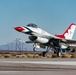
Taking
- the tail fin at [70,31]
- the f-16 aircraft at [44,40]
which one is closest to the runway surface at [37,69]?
the f-16 aircraft at [44,40]

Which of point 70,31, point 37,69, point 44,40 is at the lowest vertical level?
point 37,69

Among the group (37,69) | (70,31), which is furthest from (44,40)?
(37,69)

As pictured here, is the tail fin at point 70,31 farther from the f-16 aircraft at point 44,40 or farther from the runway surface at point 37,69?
the runway surface at point 37,69

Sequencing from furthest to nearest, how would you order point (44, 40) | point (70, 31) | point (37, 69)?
1. point (70, 31)
2. point (44, 40)
3. point (37, 69)

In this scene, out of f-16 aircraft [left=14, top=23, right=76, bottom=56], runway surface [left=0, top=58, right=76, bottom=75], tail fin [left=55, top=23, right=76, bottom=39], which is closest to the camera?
runway surface [left=0, top=58, right=76, bottom=75]

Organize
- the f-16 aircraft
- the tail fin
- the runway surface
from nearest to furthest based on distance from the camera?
the runway surface
the f-16 aircraft
the tail fin

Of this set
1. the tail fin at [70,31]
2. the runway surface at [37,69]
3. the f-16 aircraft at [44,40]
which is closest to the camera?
the runway surface at [37,69]

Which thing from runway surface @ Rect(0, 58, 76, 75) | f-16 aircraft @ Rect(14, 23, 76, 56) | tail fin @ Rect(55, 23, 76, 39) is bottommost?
runway surface @ Rect(0, 58, 76, 75)

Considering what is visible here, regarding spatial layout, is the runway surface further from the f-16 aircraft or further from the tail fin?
the tail fin

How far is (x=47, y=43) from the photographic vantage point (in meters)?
53.9

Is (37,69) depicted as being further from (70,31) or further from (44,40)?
(70,31)

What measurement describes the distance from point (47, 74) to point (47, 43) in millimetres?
37357

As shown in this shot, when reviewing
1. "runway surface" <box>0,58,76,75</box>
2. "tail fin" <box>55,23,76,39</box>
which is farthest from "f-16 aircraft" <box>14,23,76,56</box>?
"runway surface" <box>0,58,76,75</box>

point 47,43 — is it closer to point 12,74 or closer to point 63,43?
point 63,43
